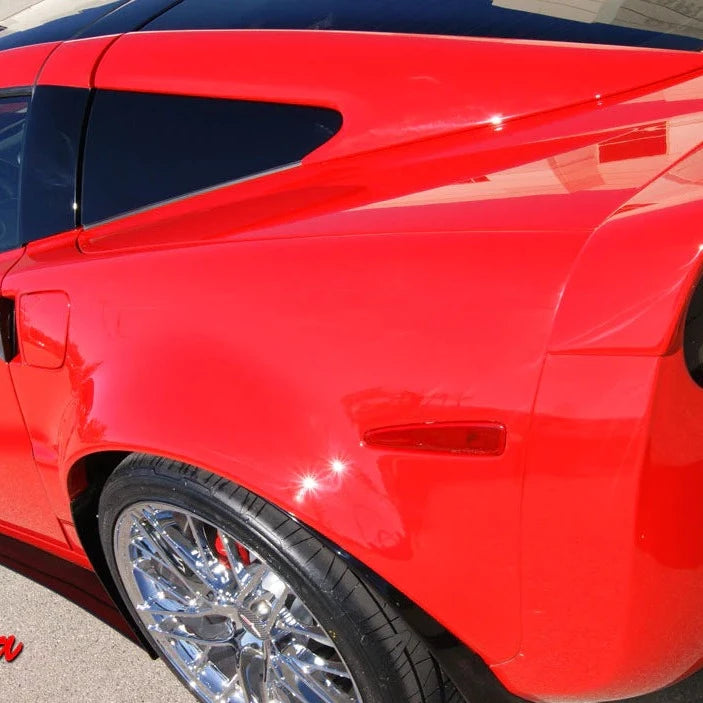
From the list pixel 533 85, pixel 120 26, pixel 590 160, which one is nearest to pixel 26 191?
pixel 120 26

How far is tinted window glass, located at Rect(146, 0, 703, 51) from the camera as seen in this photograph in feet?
6.16

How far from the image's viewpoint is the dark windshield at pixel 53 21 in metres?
2.46

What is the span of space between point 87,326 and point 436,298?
877 millimetres

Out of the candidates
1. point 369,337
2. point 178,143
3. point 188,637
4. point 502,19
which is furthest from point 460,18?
point 188,637

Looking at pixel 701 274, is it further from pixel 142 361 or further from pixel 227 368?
pixel 142 361

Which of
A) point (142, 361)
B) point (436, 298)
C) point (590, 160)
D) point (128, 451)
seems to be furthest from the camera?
point (128, 451)

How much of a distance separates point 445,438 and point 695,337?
1.36 ft

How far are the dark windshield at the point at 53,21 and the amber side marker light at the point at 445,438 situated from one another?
1.59 m

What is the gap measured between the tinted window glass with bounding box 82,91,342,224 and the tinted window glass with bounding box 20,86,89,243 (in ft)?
0.16

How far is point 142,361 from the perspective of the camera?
1.81 meters

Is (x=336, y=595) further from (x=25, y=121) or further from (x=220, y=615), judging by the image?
(x=25, y=121)

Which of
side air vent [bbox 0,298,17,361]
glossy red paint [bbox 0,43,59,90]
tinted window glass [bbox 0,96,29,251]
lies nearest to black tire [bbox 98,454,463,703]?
side air vent [bbox 0,298,17,361]

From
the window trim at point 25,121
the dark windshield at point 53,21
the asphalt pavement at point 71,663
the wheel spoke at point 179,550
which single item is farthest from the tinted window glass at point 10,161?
the asphalt pavement at point 71,663
